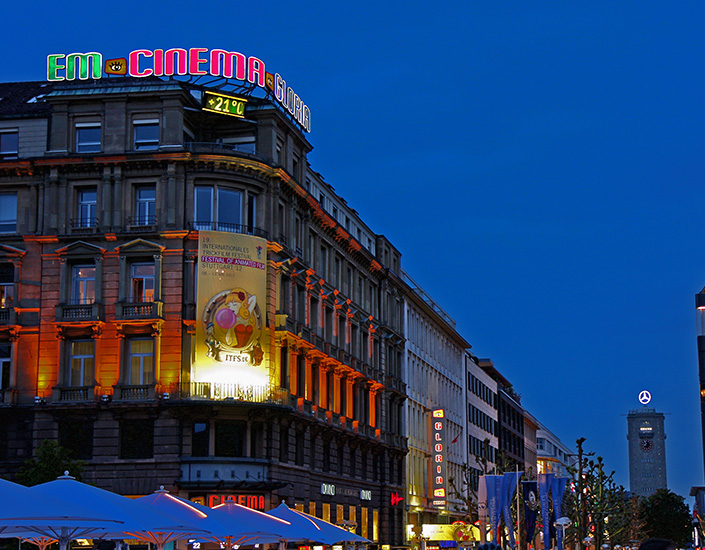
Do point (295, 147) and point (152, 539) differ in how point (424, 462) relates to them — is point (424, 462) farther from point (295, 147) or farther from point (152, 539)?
point (152, 539)

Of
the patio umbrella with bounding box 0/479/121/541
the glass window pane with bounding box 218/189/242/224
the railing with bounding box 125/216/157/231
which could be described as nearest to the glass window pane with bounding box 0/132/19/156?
the railing with bounding box 125/216/157/231

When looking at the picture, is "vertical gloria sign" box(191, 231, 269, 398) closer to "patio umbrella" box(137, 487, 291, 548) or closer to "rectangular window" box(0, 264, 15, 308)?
"rectangular window" box(0, 264, 15, 308)

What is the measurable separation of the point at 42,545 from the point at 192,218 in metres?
33.1

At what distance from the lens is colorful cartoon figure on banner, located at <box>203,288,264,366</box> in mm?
58344

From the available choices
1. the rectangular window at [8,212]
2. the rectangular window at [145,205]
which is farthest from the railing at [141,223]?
the rectangular window at [8,212]

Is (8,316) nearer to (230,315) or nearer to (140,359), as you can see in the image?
(140,359)

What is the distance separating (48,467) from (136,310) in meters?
9.23

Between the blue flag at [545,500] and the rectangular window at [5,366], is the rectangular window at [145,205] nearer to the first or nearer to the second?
the rectangular window at [5,366]

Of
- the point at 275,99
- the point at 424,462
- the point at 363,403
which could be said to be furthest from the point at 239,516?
the point at 424,462

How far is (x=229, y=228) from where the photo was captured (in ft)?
197

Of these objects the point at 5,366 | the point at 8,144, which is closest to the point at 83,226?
the point at 8,144

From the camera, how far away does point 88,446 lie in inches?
2303

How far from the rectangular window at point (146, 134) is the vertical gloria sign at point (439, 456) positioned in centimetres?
4742

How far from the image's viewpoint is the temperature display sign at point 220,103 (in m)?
61.0
